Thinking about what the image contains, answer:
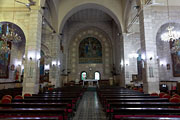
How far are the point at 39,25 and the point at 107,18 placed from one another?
14289 mm

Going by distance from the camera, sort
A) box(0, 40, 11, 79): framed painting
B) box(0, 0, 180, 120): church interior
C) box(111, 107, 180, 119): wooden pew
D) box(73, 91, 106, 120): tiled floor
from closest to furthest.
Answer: box(111, 107, 180, 119): wooden pew
box(0, 0, 180, 120): church interior
box(73, 91, 106, 120): tiled floor
box(0, 40, 11, 79): framed painting

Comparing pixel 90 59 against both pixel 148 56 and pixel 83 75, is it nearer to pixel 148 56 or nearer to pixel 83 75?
pixel 83 75

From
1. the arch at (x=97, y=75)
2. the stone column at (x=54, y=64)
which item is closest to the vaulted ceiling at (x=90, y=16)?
the stone column at (x=54, y=64)

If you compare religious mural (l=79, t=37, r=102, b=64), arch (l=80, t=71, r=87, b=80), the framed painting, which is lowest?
arch (l=80, t=71, r=87, b=80)

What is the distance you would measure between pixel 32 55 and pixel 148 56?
7683 millimetres

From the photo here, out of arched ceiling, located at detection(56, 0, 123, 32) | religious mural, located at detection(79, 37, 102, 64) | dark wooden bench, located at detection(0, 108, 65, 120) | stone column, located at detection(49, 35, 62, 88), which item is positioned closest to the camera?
dark wooden bench, located at detection(0, 108, 65, 120)

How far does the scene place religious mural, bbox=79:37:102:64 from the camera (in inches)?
876

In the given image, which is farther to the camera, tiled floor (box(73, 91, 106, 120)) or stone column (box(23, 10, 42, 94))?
stone column (box(23, 10, 42, 94))

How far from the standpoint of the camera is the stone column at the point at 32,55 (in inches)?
327

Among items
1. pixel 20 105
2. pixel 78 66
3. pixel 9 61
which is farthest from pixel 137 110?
pixel 78 66

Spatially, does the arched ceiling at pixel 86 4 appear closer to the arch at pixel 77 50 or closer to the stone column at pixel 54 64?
the stone column at pixel 54 64

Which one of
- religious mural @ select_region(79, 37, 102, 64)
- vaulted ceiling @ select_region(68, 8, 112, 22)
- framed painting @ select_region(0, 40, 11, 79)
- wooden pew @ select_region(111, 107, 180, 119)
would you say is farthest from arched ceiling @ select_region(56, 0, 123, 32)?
wooden pew @ select_region(111, 107, 180, 119)

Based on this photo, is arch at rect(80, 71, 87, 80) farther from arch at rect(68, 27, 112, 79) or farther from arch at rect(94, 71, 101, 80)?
arch at rect(94, 71, 101, 80)

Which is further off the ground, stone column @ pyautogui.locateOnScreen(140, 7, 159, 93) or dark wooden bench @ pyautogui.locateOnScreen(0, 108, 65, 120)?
stone column @ pyautogui.locateOnScreen(140, 7, 159, 93)
